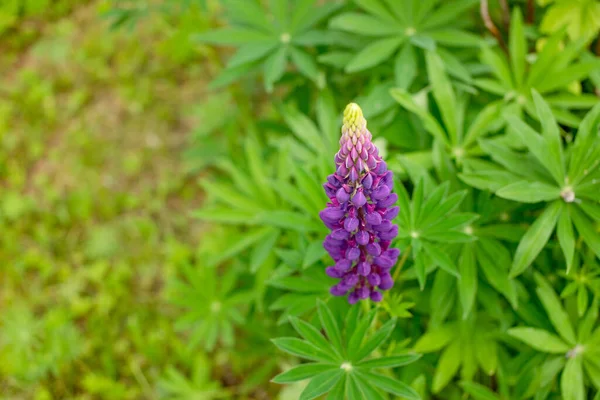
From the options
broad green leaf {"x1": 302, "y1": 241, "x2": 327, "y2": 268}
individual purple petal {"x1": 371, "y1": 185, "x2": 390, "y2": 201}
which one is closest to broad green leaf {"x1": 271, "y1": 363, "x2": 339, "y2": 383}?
broad green leaf {"x1": 302, "y1": 241, "x2": 327, "y2": 268}

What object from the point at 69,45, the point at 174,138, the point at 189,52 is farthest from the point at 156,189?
the point at 69,45

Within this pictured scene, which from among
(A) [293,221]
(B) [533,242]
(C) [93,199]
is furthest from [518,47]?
(C) [93,199]

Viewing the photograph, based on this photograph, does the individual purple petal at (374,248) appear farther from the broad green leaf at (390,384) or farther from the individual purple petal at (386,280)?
the broad green leaf at (390,384)

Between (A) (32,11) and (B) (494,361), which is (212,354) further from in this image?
(A) (32,11)

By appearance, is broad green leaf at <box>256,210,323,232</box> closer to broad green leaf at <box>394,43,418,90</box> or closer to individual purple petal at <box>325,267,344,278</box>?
individual purple petal at <box>325,267,344,278</box>

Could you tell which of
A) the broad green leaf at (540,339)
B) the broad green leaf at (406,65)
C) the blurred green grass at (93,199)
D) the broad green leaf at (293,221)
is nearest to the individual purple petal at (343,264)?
the broad green leaf at (293,221)
